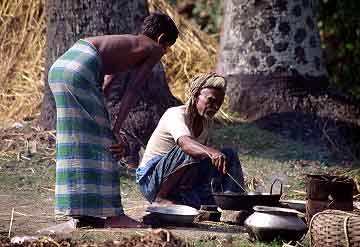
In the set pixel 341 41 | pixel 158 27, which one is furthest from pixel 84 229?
Answer: pixel 341 41

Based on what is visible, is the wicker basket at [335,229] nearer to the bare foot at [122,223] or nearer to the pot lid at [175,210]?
the pot lid at [175,210]

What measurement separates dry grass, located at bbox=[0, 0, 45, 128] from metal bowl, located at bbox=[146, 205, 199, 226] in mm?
4569

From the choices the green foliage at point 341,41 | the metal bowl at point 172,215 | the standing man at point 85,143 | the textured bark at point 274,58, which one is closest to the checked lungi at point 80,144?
the standing man at point 85,143

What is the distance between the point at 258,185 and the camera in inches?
315

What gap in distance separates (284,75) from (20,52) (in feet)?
11.6

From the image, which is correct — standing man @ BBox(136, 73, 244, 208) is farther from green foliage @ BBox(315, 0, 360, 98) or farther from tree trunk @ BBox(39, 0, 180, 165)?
green foliage @ BBox(315, 0, 360, 98)

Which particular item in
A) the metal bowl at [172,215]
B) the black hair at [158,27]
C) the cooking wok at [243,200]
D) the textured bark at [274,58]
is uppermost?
A: the black hair at [158,27]

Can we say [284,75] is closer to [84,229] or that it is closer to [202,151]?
[202,151]

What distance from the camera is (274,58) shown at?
9.58 meters

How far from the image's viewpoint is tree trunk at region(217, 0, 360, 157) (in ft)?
30.6

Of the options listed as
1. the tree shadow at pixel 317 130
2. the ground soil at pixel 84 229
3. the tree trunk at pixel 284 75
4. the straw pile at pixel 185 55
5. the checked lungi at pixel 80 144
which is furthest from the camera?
the straw pile at pixel 185 55

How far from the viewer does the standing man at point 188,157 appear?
628cm

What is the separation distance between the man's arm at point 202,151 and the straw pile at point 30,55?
4459mm

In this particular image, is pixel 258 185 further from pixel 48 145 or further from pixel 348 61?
pixel 348 61
